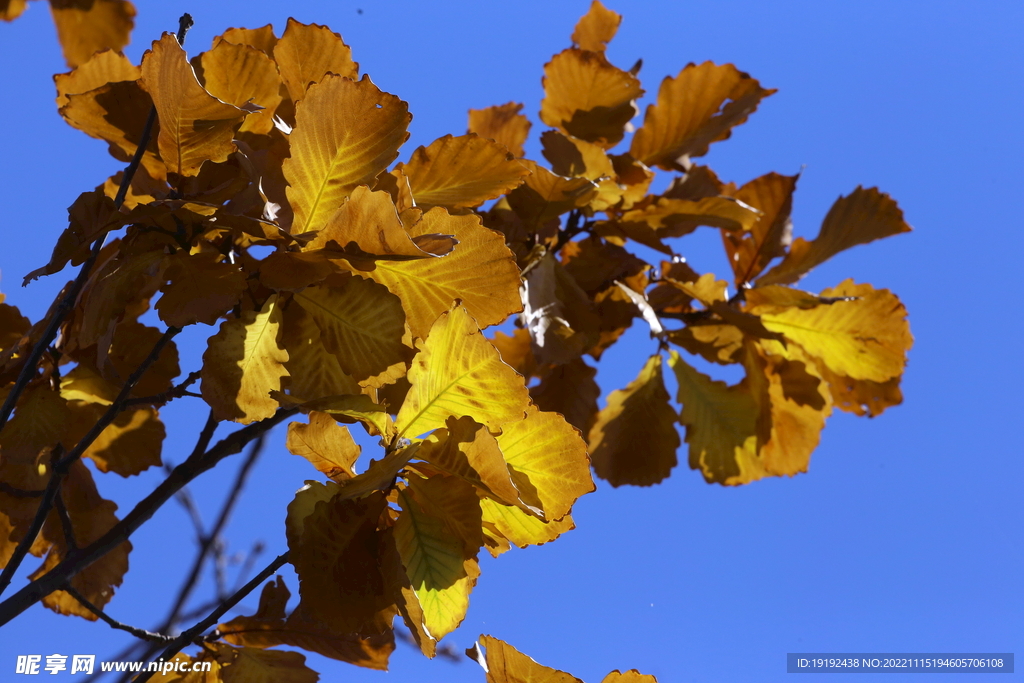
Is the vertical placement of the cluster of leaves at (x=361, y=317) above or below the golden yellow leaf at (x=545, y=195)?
below

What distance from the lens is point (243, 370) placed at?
0.52 metres

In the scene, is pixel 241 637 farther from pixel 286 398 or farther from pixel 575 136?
pixel 575 136

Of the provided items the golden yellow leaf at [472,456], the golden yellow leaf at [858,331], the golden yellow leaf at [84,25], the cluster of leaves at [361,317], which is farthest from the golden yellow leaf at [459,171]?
the golden yellow leaf at [84,25]

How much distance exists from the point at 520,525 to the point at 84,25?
3.43 ft

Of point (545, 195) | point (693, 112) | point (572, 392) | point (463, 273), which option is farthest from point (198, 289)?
point (693, 112)

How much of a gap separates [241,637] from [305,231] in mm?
396

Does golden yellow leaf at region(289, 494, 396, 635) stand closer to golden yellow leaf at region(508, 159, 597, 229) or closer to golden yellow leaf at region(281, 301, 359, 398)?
golden yellow leaf at region(281, 301, 359, 398)

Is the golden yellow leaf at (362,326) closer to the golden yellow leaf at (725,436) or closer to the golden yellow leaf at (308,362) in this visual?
the golden yellow leaf at (308,362)

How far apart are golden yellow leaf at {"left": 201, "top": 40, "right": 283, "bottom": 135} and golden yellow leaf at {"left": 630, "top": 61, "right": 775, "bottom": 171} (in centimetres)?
45

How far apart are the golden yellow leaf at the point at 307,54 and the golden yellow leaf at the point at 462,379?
0.30 meters

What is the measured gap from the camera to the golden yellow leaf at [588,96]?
876mm

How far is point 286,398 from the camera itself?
0.48m

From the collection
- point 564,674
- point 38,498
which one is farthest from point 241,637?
point 564,674

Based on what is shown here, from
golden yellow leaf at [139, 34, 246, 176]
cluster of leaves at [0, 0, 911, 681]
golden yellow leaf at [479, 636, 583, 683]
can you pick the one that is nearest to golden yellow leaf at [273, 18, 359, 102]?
cluster of leaves at [0, 0, 911, 681]
